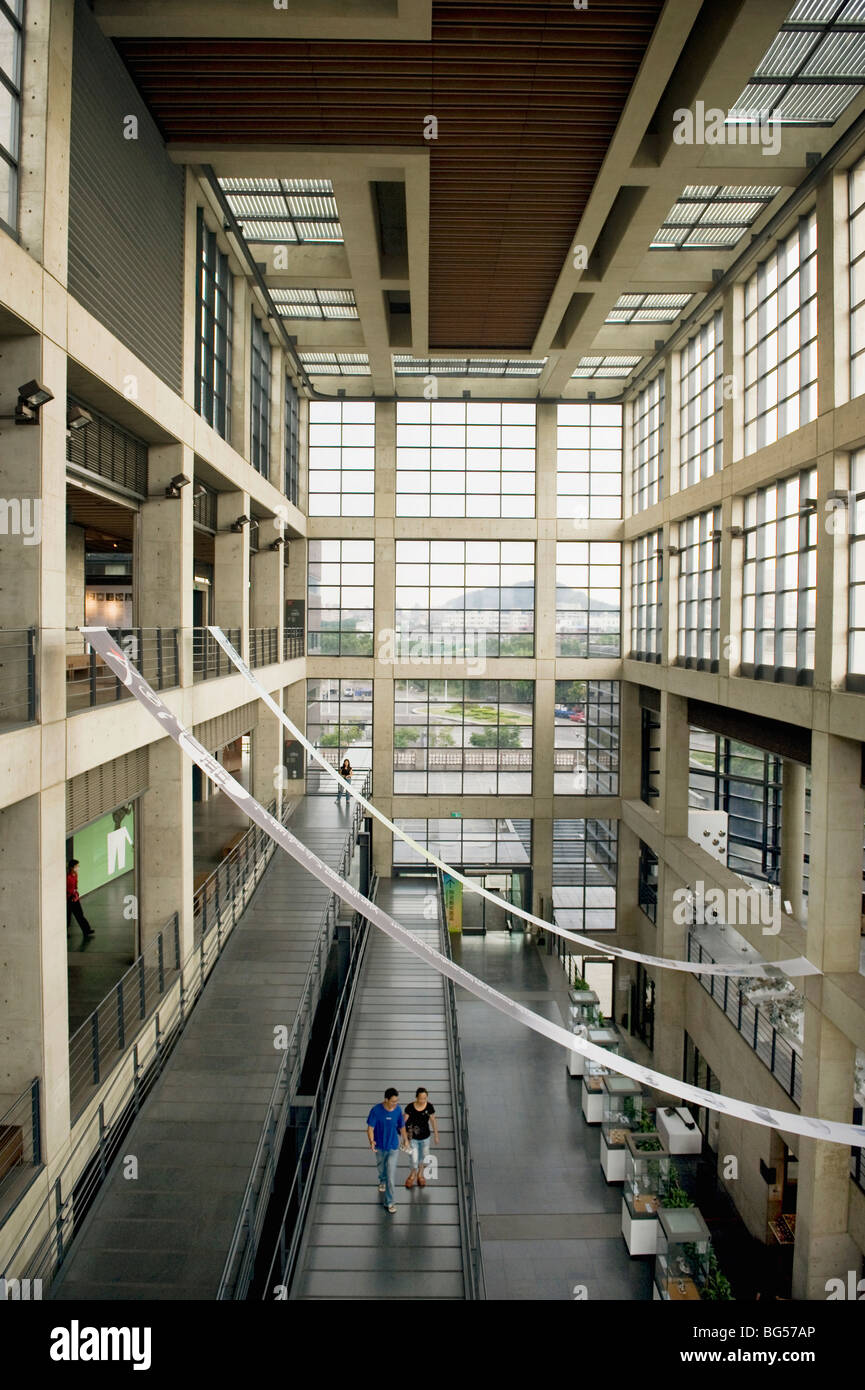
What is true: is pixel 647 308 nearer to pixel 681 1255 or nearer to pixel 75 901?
pixel 75 901

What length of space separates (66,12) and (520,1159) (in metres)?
16.3

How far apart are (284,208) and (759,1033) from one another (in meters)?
17.5

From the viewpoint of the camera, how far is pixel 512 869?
26547 mm

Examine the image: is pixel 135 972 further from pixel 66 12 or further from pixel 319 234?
pixel 319 234

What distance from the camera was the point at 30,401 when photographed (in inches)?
294

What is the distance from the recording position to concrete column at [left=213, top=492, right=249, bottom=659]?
16891mm

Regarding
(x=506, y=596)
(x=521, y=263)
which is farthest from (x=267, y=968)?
(x=506, y=596)

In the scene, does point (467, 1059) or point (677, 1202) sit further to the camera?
point (467, 1059)

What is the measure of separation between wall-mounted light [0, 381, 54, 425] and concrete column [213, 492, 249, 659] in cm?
925

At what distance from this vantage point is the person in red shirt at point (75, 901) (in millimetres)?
12969

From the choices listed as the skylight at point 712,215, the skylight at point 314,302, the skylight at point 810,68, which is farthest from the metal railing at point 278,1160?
the skylight at point 314,302

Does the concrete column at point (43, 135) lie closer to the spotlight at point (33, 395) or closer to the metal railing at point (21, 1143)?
the spotlight at point (33, 395)

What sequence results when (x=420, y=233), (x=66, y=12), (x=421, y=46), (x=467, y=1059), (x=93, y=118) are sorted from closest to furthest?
1. (x=66, y=12)
2. (x=93, y=118)
3. (x=421, y=46)
4. (x=420, y=233)
5. (x=467, y=1059)

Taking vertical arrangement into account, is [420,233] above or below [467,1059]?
above
